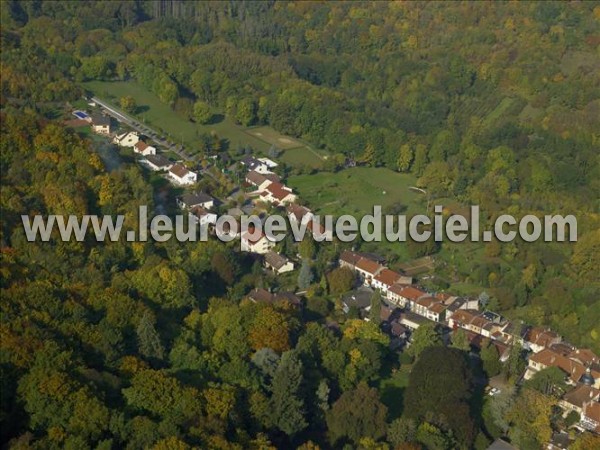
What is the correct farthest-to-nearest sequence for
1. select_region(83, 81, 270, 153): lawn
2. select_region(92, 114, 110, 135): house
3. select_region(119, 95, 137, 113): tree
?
select_region(119, 95, 137, 113): tree → select_region(83, 81, 270, 153): lawn → select_region(92, 114, 110, 135): house

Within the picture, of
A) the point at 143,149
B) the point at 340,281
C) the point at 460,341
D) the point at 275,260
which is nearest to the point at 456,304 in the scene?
the point at 460,341

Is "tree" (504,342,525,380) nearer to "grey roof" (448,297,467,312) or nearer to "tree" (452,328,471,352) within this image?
"tree" (452,328,471,352)

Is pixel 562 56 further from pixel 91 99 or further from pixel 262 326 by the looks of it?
pixel 262 326

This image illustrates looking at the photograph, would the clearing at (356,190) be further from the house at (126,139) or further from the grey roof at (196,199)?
the house at (126,139)

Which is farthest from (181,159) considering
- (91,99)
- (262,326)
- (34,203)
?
(262,326)

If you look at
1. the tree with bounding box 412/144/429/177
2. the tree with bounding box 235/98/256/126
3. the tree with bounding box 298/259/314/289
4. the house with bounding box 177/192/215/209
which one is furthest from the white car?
the tree with bounding box 235/98/256/126

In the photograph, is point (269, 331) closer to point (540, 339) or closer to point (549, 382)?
point (549, 382)
